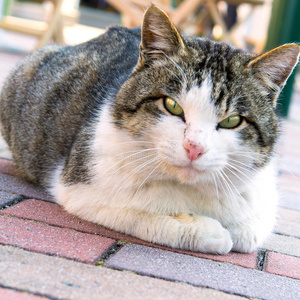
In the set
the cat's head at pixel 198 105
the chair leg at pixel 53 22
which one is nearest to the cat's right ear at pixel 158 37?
the cat's head at pixel 198 105

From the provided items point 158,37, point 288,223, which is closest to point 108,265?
point 158,37

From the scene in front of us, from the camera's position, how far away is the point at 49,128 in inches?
110

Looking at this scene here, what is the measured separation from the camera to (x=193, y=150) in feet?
6.04

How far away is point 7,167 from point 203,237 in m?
1.57

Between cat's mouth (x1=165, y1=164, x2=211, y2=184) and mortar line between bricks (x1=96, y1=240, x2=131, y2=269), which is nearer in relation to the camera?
mortar line between bricks (x1=96, y1=240, x2=131, y2=269)

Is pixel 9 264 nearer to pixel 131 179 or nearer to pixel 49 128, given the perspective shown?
pixel 131 179

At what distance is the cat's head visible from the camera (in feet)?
6.31

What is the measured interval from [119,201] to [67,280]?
0.70 meters

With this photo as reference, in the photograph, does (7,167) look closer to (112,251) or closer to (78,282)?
(112,251)

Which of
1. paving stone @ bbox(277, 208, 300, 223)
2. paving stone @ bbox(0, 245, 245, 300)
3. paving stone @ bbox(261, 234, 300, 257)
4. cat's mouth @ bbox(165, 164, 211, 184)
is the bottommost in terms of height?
paving stone @ bbox(277, 208, 300, 223)

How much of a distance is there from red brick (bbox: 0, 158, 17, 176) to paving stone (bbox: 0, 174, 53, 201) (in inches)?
3.9

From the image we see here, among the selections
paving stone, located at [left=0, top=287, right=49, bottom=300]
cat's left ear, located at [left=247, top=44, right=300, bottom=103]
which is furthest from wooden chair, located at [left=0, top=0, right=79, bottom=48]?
paving stone, located at [left=0, top=287, right=49, bottom=300]

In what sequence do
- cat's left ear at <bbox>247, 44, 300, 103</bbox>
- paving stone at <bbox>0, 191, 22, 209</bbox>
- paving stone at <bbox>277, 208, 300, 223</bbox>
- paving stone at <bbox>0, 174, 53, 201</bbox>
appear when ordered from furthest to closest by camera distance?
paving stone at <bbox>277, 208, 300, 223</bbox> < paving stone at <bbox>0, 174, 53, 201</bbox> < paving stone at <bbox>0, 191, 22, 209</bbox> < cat's left ear at <bbox>247, 44, 300, 103</bbox>

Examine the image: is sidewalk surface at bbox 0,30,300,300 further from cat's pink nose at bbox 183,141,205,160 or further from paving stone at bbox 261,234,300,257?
cat's pink nose at bbox 183,141,205,160
